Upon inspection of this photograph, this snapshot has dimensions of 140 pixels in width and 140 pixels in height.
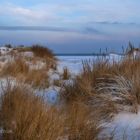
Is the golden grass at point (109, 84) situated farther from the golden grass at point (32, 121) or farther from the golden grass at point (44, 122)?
the golden grass at point (32, 121)

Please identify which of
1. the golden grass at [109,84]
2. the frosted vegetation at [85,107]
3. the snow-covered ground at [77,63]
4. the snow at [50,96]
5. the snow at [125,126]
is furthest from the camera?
the snow-covered ground at [77,63]

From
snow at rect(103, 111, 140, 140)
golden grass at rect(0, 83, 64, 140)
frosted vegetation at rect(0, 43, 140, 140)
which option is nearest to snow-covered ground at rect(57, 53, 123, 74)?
frosted vegetation at rect(0, 43, 140, 140)

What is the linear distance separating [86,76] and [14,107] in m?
2.55

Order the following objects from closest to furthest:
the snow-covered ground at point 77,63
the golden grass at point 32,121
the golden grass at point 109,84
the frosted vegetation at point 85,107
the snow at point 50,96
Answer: the golden grass at point 32,121 → the frosted vegetation at point 85,107 → the snow at point 50,96 → the golden grass at point 109,84 → the snow-covered ground at point 77,63

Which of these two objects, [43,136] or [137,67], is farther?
[137,67]

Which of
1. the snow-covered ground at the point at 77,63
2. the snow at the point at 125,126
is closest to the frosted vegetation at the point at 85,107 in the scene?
the snow at the point at 125,126

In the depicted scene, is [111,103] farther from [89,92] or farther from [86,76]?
[86,76]

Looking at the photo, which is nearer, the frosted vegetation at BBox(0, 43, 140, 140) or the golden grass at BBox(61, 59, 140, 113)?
the frosted vegetation at BBox(0, 43, 140, 140)

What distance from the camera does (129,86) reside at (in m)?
6.32

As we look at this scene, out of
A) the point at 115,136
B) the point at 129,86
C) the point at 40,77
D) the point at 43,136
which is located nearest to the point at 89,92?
the point at 129,86

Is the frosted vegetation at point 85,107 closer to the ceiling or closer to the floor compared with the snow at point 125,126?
closer to the ceiling

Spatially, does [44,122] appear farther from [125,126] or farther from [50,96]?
[50,96]

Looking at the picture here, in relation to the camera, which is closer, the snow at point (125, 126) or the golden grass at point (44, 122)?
the golden grass at point (44, 122)

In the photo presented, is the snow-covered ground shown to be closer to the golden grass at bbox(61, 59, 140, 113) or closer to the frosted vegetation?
the frosted vegetation
